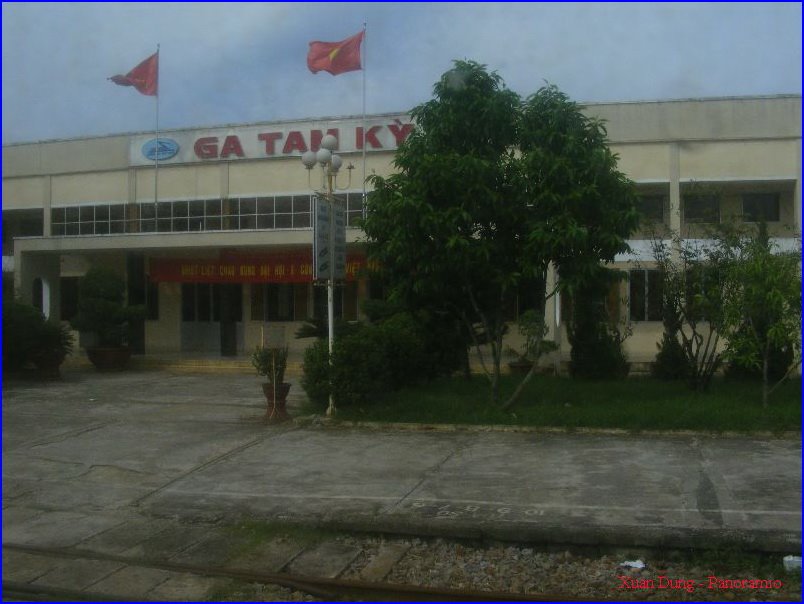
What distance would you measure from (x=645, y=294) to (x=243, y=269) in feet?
35.1

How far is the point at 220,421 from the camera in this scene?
1275 centimetres

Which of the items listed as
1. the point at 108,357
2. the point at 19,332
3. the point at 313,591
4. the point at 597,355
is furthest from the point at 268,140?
the point at 313,591

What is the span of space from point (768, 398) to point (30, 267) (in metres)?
19.1

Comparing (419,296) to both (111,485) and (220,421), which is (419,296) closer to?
(220,421)

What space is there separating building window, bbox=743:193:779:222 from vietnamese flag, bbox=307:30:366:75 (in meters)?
11.0

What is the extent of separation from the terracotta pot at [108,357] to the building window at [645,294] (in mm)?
12553

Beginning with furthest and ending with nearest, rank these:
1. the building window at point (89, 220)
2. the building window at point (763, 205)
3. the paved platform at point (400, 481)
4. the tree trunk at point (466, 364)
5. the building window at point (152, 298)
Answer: the building window at point (89, 220)
the building window at point (152, 298)
the building window at point (763, 205)
the tree trunk at point (466, 364)
the paved platform at point (400, 481)

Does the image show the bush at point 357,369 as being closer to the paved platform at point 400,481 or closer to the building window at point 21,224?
the paved platform at point 400,481

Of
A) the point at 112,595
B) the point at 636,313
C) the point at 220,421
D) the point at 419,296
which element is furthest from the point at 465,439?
the point at 636,313

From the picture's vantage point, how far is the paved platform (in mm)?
7012

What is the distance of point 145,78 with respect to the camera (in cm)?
2423

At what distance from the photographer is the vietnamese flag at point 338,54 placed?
70.5ft

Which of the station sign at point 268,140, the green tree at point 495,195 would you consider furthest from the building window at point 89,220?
the green tree at point 495,195

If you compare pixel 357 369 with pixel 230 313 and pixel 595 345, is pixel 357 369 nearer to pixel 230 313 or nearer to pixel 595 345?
pixel 595 345
